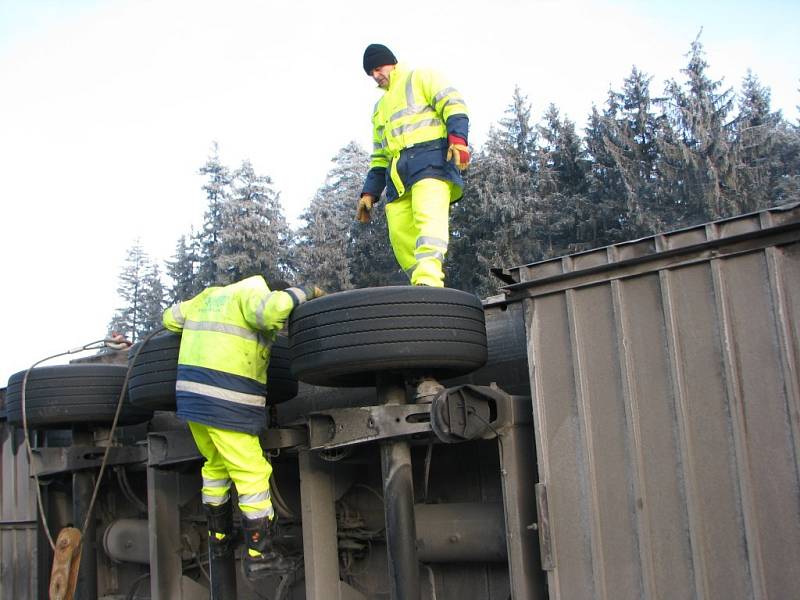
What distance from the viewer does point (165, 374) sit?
4.82 metres

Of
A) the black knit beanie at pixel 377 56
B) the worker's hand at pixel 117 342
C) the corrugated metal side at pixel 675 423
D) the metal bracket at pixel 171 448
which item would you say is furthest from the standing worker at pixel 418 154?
the worker's hand at pixel 117 342

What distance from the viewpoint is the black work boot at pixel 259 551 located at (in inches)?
173

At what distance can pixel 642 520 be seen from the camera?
3.48 m

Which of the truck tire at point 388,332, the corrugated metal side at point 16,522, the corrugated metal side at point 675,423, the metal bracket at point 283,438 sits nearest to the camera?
the corrugated metal side at point 675,423

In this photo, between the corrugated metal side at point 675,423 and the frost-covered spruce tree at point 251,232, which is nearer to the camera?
the corrugated metal side at point 675,423

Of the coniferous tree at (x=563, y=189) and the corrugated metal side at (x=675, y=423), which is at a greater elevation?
the coniferous tree at (x=563, y=189)

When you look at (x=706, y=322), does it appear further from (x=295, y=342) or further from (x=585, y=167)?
(x=585, y=167)

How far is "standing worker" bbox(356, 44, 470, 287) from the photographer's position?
449cm

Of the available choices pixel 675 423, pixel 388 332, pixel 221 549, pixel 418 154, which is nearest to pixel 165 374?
pixel 221 549

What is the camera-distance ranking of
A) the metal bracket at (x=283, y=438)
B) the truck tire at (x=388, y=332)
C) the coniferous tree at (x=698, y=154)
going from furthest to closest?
the coniferous tree at (x=698, y=154) < the metal bracket at (x=283, y=438) < the truck tire at (x=388, y=332)

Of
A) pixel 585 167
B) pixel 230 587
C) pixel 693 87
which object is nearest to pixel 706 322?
pixel 230 587

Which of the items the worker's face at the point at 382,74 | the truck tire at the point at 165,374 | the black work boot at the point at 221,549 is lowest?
the black work boot at the point at 221,549

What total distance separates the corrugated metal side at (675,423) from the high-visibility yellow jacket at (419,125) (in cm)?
113

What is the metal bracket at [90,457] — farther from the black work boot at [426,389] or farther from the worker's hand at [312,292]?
the black work boot at [426,389]
